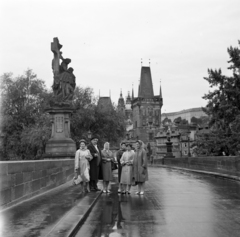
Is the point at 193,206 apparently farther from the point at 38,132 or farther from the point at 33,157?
the point at 33,157

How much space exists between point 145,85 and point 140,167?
6403 inches

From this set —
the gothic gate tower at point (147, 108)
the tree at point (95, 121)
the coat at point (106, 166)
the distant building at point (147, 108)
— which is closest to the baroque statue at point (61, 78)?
the coat at point (106, 166)

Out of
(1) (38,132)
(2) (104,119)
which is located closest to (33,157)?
(1) (38,132)

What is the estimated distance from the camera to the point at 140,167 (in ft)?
43.8

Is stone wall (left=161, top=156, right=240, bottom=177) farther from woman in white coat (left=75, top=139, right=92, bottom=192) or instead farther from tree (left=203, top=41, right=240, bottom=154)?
woman in white coat (left=75, top=139, right=92, bottom=192)

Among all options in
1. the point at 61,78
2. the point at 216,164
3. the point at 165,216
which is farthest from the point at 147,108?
the point at 165,216

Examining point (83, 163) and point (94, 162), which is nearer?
point (83, 163)

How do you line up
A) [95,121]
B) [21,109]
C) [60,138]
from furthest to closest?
[21,109] < [95,121] < [60,138]

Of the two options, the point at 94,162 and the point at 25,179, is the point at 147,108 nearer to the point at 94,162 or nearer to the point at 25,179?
the point at 94,162

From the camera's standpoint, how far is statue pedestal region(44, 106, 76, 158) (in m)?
20.9

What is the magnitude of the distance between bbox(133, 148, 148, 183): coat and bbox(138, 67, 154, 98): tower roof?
15990 cm

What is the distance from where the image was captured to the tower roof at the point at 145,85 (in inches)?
6806

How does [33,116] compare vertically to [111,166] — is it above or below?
above

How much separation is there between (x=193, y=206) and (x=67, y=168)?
29.3 feet
